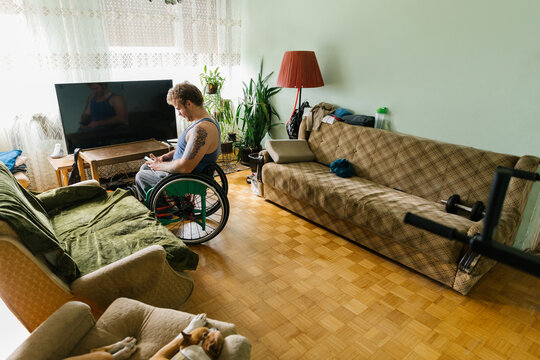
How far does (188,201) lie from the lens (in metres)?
2.46

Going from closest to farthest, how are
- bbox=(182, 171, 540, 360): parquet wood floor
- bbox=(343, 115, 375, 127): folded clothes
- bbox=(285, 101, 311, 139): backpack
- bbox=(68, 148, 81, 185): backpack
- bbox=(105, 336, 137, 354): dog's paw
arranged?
bbox=(105, 336, 137, 354): dog's paw < bbox=(182, 171, 540, 360): parquet wood floor < bbox=(68, 148, 81, 185): backpack < bbox=(343, 115, 375, 127): folded clothes < bbox=(285, 101, 311, 139): backpack

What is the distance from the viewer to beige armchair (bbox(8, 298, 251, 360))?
1119mm

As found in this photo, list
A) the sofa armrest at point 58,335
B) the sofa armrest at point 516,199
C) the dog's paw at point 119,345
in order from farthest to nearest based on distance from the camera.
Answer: the sofa armrest at point 516,199 → the dog's paw at point 119,345 → the sofa armrest at point 58,335

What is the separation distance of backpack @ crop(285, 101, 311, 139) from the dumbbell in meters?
1.78

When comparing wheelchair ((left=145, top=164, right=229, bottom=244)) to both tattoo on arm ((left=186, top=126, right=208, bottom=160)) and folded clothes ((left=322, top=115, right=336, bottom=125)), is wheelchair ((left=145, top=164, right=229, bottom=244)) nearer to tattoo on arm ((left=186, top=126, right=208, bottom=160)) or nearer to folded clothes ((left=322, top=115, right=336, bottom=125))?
tattoo on arm ((left=186, top=126, right=208, bottom=160))

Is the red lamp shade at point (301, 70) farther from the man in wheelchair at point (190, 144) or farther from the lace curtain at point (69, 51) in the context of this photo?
the lace curtain at point (69, 51)

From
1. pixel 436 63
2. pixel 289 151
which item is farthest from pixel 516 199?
pixel 289 151

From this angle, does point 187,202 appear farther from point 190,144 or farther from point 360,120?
point 360,120

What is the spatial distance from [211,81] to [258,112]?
0.68 meters

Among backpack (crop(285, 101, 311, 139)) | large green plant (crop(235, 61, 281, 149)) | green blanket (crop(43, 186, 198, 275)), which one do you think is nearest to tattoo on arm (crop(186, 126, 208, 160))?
green blanket (crop(43, 186, 198, 275))

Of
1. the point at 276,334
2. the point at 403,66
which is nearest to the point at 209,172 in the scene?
the point at 276,334

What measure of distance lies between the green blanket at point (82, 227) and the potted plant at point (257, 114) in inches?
82.7

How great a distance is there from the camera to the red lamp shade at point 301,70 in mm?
3301

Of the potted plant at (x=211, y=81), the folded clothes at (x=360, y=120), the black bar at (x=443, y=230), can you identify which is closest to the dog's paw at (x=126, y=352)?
the black bar at (x=443, y=230)
